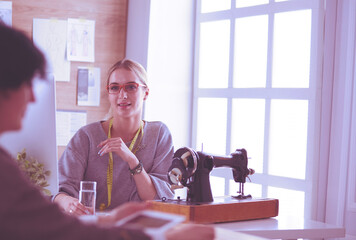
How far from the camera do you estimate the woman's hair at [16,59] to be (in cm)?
86

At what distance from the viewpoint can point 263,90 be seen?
3406 mm

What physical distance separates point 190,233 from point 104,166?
60.0 inches

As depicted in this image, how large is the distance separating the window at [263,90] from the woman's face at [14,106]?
7.77 feet

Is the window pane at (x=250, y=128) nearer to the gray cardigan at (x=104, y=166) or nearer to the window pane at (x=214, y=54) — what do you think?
the window pane at (x=214, y=54)

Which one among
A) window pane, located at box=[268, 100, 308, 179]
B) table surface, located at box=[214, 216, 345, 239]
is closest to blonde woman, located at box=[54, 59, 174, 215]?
table surface, located at box=[214, 216, 345, 239]

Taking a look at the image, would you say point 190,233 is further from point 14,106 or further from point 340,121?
point 340,121

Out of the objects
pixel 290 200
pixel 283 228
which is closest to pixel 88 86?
pixel 290 200

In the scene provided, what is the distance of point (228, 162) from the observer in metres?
2.32

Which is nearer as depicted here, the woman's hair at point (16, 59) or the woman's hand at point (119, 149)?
the woman's hair at point (16, 59)

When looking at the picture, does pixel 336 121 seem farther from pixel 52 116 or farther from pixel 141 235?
pixel 141 235

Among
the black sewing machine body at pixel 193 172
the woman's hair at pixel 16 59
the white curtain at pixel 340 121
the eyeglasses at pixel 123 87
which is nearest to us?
the woman's hair at pixel 16 59

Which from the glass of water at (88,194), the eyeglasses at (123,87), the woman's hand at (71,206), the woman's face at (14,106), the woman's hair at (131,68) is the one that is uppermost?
the woman's hair at (131,68)

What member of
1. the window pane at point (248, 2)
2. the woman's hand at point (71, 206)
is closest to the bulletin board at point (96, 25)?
the window pane at point (248, 2)

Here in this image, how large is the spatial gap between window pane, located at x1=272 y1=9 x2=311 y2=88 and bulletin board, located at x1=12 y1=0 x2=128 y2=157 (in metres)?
1.23
